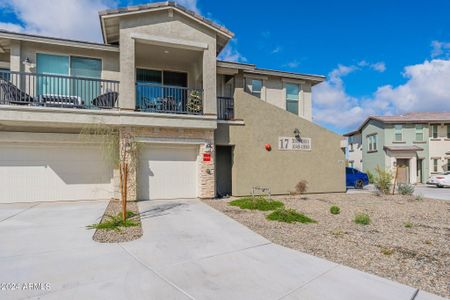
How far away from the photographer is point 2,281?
150 inches

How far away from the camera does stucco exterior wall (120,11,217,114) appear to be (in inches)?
400

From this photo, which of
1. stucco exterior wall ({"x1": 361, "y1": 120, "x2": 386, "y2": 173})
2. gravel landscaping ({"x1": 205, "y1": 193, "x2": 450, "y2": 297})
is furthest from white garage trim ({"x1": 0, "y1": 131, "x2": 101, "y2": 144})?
stucco exterior wall ({"x1": 361, "y1": 120, "x2": 386, "y2": 173})

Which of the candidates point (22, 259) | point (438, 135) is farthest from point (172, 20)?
point (438, 135)

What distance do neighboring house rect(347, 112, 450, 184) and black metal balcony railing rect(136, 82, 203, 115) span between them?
21.4 m

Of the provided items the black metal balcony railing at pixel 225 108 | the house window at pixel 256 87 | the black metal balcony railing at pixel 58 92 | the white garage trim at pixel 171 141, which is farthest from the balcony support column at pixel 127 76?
the house window at pixel 256 87

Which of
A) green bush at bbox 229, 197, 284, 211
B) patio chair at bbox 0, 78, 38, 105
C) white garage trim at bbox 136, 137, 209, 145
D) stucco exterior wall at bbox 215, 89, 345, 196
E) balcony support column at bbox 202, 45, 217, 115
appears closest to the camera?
patio chair at bbox 0, 78, 38, 105

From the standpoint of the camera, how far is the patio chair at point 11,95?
906 centimetres

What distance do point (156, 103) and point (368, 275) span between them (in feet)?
30.8

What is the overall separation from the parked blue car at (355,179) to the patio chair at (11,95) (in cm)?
1895

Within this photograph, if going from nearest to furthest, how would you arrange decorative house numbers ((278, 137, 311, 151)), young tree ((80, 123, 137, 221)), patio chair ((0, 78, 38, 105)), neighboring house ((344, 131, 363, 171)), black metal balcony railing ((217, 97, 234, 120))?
1. patio chair ((0, 78, 38, 105))
2. young tree ((80, 123, 137, 221))
3. black metal balcony railing ((217, 97, 234, 120))
4. decorative house numbers ((278, 137, 311, 151))
5. neighboring house ((344, 131, 363, 171))

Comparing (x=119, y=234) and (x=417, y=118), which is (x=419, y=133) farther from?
(x=119, y=234)

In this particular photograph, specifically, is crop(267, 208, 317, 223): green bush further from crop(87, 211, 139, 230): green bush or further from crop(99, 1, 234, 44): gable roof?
crop(99, 1, 234, 44): gable roof

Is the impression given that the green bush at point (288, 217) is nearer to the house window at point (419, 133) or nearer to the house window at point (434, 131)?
the house window at point (419, 133)

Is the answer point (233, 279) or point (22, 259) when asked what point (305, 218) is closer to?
point (233, 279)
